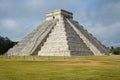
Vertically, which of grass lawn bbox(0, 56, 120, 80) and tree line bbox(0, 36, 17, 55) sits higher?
tree line bbox(0, 36, 17, 55)

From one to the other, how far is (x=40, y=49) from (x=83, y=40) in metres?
16.9

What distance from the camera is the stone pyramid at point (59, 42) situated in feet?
269

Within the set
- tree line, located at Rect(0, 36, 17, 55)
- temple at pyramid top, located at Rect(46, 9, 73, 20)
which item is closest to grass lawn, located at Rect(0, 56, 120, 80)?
temple at pyramid top, located at Rect(46, 9, 73, 20)

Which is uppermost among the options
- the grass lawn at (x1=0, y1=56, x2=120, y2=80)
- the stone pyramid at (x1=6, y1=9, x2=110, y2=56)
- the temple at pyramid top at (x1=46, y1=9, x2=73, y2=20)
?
the temple at pyramid top at (x1=46, y1=9, x2=73, y2=20)

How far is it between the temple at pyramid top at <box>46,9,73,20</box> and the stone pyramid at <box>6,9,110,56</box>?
21.0 inches

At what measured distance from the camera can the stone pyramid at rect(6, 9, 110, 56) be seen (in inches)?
3233

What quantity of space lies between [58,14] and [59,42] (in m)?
22.4

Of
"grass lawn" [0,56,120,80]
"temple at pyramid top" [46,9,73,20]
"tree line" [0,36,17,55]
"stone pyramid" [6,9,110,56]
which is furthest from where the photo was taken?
"tree line" [0,36,17,55]

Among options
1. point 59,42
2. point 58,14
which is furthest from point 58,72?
point 58,14

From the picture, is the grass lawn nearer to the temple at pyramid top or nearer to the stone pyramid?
→ the stone pyramid

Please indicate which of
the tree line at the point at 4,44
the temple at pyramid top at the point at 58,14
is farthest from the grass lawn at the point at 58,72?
the tree line at the point at 4,44

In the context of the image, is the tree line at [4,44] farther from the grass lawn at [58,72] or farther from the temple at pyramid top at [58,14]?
the grass lawn at [58,72]

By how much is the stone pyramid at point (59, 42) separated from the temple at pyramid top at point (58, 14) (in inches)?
21.0

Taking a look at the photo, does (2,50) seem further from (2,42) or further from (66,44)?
(66,44)
